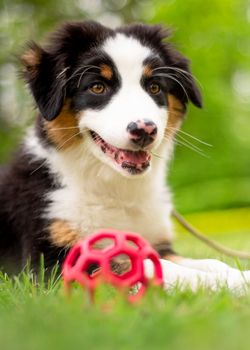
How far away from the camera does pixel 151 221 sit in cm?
398

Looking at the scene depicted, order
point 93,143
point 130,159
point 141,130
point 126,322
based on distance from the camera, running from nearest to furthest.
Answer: point 126,322
point 141,130
point 130,159
point 93,143

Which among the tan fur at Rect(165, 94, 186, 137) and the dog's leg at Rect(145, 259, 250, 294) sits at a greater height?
the tan fur at Rect(165, 94, 186, 137)

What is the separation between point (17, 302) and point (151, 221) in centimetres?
161

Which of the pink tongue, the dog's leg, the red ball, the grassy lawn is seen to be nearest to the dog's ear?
the pink tongue

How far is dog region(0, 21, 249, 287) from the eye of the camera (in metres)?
3.59

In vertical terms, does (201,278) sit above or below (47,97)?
below

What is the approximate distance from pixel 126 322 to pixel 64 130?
79.8 inches

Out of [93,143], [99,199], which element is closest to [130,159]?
[93,143]

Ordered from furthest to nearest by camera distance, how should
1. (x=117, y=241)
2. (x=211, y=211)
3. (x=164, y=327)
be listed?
1. (x=211, y=211)
2. (x=117, y=241)
3. (x=164, y=327)

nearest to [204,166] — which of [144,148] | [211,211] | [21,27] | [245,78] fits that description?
[211,211]

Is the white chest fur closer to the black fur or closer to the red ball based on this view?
the black fur

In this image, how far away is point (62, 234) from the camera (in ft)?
11.9

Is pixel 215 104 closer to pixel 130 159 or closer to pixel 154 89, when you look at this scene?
pixel 154 89

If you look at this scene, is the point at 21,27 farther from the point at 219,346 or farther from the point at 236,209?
the point at 219,346
